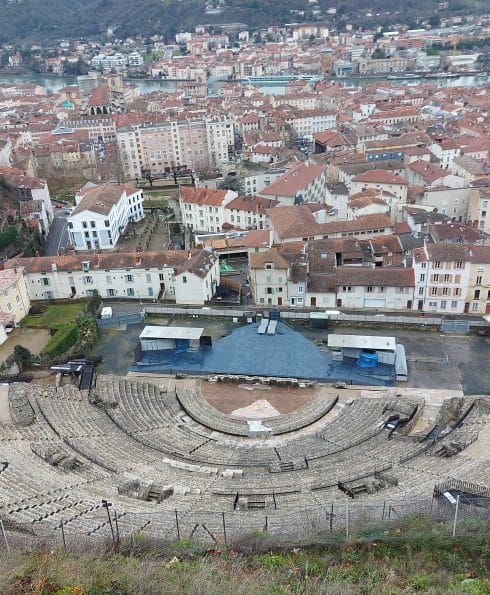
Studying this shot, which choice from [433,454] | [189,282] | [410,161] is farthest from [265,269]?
[410,161]

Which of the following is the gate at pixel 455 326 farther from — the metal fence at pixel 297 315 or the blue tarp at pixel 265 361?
the blue tarp at pixel 265 361

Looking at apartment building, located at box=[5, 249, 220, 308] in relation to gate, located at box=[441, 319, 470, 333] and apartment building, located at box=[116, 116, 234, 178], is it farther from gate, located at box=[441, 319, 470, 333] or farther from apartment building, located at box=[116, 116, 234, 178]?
apartment building, located at box=[116, 116, 234, 178]

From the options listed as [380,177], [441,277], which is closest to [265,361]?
[441,277]

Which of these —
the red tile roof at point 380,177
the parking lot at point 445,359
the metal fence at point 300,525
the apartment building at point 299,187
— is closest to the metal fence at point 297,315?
the parking lot at point 445,359

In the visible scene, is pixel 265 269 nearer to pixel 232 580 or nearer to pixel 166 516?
pixel 166 516

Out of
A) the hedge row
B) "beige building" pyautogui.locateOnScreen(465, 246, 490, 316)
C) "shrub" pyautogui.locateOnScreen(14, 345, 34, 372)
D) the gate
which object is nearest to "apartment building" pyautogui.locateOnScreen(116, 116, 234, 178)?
the hedge row

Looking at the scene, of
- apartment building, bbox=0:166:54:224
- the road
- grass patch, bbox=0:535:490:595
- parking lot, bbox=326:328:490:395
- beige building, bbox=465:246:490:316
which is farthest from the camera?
apartment building, bbox=0:166:54:224
